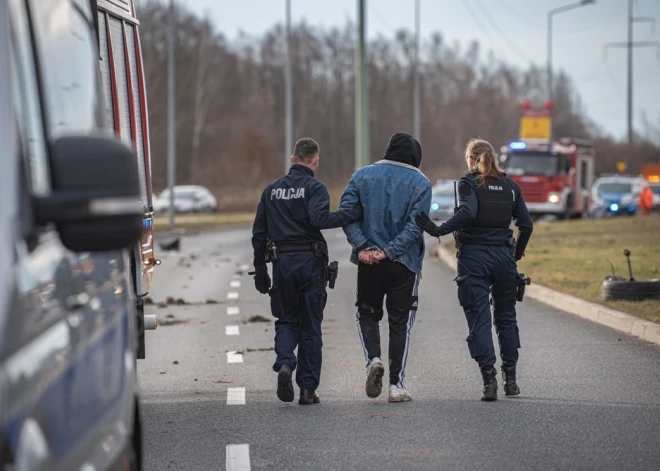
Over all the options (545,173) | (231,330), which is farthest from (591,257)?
(545,173)

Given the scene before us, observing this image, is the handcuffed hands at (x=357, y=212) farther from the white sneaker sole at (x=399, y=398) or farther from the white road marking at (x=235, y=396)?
the white road marking at (x=235, y=396)

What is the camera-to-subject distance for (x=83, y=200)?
9.11 ft

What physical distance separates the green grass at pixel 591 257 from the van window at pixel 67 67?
8.80 metres

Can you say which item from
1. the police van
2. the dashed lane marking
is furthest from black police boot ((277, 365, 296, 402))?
the dashed lane marking

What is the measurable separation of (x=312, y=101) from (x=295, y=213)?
90164 mm

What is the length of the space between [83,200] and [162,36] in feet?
243

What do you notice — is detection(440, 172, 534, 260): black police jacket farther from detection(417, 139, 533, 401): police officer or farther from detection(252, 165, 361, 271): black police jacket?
detection(252, 165, 361, 271): black police jacket

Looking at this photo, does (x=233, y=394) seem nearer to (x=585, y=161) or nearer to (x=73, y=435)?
(x=73, y=435)

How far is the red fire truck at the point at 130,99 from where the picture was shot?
312 inches

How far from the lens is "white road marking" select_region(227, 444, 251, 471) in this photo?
6.33 meters

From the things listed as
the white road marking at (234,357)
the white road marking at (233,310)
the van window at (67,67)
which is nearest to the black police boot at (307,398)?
the white road marking at (234,357)

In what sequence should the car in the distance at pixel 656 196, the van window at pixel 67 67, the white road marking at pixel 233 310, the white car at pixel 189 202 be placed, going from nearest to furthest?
the van window at pixel 67 67
the white road marking at pixel 233 310
the car in the distance at pixel 656 196
the white car at pixel 189 202

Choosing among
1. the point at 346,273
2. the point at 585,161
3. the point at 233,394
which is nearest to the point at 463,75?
the point at 585,161

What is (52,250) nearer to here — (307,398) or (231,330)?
(307,398)
